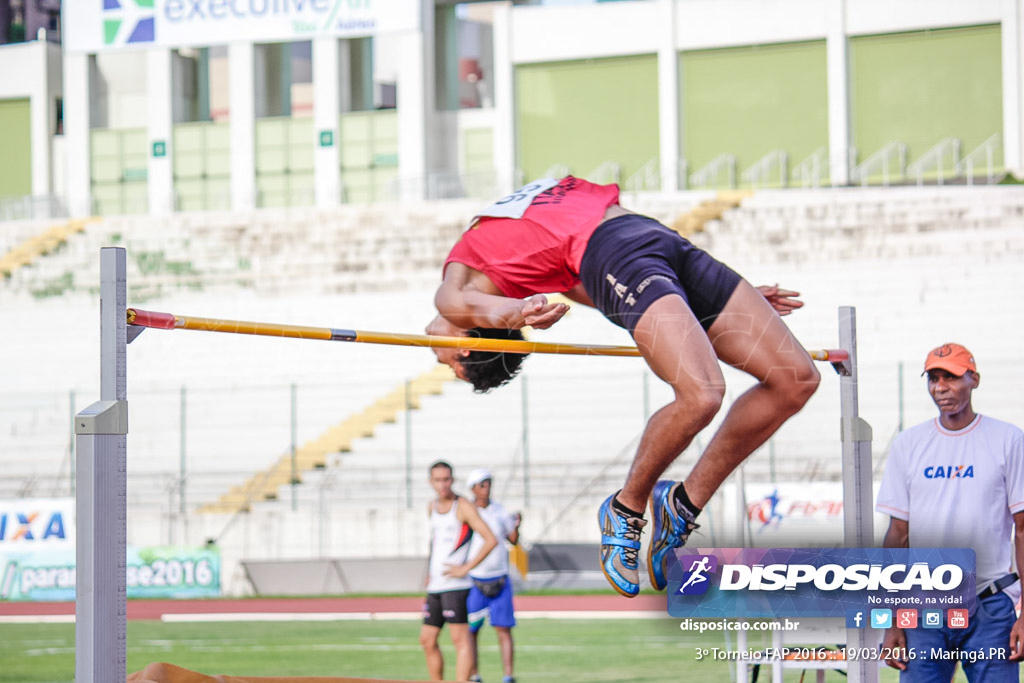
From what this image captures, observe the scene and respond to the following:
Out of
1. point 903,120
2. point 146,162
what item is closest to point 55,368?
point 146,162

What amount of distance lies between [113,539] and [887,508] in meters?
2.60

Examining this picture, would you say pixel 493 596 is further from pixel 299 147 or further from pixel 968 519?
pixel 299 147

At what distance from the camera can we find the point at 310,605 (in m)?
13.6

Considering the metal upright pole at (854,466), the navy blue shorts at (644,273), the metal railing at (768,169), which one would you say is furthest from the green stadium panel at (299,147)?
the navy blue shorts at (644,273)

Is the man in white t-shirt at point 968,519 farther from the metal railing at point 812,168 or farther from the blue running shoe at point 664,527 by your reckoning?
the metal railing at point 812,168

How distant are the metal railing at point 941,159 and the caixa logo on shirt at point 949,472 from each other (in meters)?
20.8

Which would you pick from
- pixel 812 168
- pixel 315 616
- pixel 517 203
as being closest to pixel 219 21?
pixel 812 168

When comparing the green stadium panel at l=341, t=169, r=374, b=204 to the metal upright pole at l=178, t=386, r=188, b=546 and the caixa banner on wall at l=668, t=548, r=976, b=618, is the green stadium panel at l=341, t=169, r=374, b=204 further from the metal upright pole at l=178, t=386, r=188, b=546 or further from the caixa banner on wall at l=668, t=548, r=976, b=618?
the caixa banner on wall at l=668, t=548, r=976, b=618

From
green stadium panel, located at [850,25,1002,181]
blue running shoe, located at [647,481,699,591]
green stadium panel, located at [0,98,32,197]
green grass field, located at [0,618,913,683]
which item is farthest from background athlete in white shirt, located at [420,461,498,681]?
green stadium panel, located at [0,98,32,197]

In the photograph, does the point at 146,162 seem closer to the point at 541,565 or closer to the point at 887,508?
the point at 541,565

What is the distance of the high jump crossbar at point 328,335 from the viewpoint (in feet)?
13.2

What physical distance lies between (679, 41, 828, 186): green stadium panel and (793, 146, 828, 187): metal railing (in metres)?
0.09

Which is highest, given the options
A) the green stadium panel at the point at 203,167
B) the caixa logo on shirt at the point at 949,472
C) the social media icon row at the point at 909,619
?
the green stadium panel at the point at 203,167
